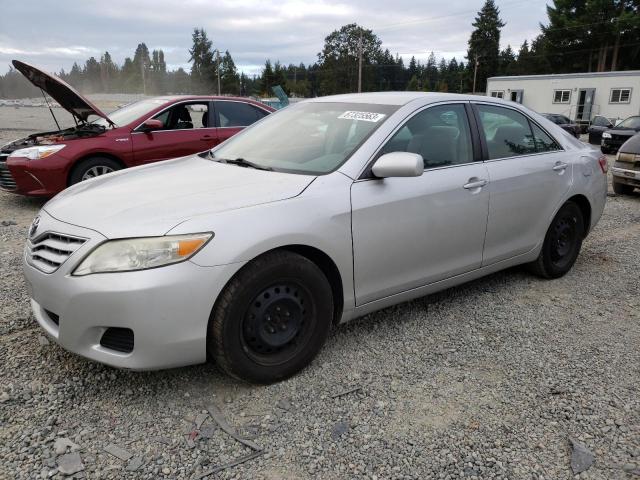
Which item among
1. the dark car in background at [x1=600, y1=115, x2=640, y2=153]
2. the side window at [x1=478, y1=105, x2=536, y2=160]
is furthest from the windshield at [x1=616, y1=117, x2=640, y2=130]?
the side window at [x1=478, y1=105, x2=536, y2=160]

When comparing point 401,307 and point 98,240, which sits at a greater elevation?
point 98,240

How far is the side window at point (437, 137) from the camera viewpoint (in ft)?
11.0

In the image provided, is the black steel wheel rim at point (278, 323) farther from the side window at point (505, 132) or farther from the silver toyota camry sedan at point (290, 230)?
the side window at point (505, 132)

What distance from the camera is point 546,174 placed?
4184mm

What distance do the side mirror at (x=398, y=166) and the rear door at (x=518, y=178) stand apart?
988mm

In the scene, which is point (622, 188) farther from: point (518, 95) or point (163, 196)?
point (518, 95)

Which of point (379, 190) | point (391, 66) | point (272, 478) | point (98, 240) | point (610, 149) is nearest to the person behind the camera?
point (272, 478)

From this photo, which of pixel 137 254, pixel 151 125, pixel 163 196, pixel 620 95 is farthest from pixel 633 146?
pixel 620 95

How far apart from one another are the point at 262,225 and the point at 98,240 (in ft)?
2.54

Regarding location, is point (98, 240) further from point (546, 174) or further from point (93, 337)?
point (546, 174)

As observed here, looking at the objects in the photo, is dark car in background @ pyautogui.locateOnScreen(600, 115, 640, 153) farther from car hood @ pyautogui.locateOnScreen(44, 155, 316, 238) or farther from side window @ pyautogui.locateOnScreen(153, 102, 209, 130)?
car hood @ pyautogui.locateOnScreen(44, 155, 316, 238)

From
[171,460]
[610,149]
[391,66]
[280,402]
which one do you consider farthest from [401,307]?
[391,66]

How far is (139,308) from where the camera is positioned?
2.36 m

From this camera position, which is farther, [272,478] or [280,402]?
[280,402]
